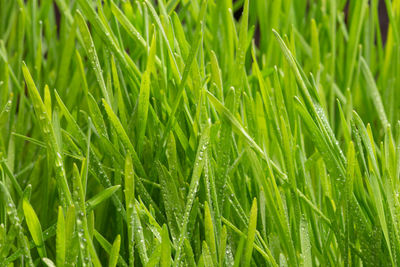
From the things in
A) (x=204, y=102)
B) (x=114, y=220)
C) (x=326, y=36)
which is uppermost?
(x=326, y=36)

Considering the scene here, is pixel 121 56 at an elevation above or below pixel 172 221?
above

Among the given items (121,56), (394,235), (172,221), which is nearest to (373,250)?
(394,235)

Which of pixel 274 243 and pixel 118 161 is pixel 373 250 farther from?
pixel 118 161

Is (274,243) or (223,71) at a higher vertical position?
(223,71)

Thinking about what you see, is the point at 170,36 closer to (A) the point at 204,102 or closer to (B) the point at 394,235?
(A) the point at 204,102

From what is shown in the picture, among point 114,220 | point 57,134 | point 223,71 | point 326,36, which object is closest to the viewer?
point 57,134

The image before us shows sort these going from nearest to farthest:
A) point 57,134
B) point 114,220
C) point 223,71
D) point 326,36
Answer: point 57,134
point 114,220
point 223,71
point 326,36

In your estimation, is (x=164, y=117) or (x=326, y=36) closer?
(x=164, y=117)

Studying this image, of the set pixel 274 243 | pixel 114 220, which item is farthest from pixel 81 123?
pixel 274 243

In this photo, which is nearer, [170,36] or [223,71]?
[170,36]
